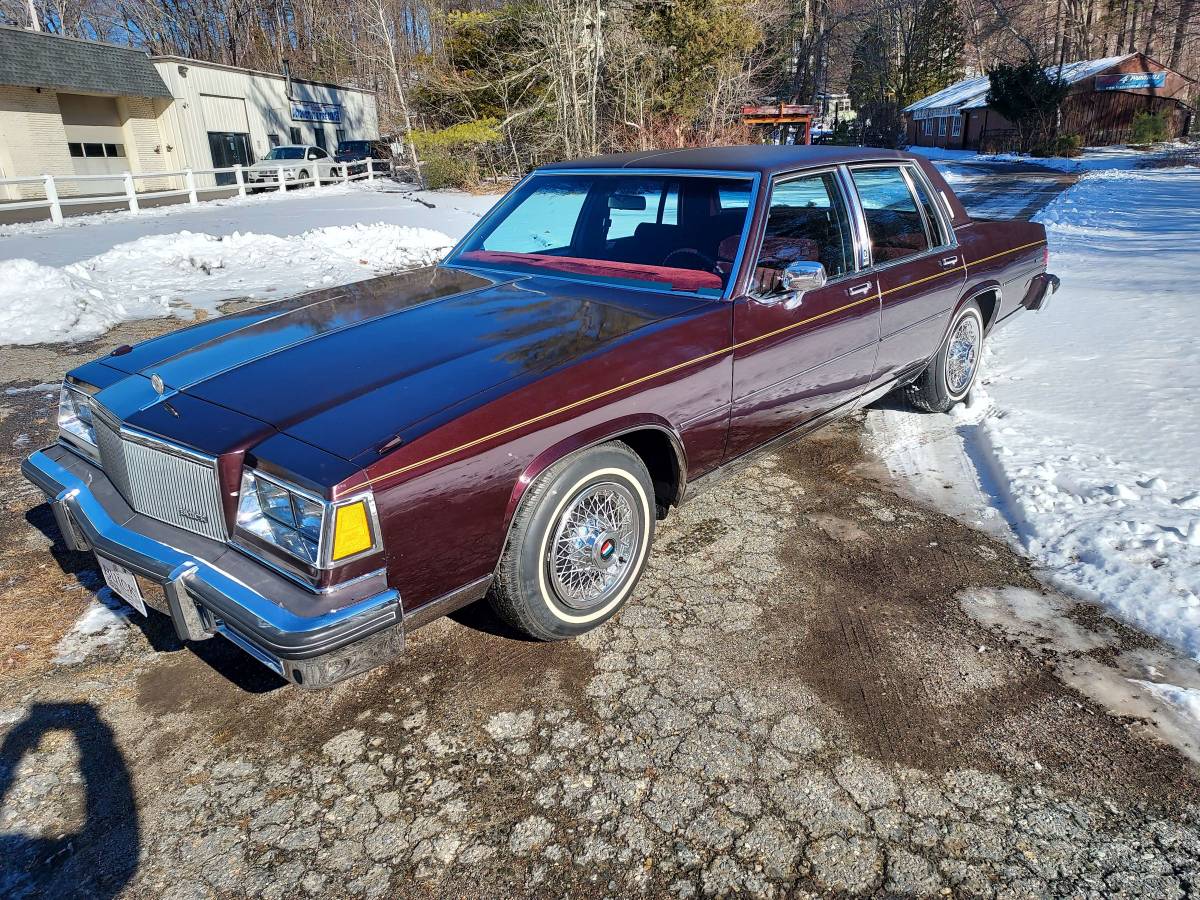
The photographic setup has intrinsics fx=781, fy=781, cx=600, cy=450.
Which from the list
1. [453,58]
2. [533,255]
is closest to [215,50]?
[453,58]

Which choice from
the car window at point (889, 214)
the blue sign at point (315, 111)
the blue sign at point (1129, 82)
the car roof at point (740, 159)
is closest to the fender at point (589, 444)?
the car roof at point (740, 159)

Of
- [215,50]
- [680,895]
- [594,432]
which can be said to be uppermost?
[215,50]

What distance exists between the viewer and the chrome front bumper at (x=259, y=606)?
86.6 inches

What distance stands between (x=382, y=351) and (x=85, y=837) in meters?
1.74

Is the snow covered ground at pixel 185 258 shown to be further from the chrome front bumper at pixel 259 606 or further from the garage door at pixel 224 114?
the garage door at pixel 224 114

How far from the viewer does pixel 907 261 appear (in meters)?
4.27

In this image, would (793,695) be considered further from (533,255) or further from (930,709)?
(533,255)

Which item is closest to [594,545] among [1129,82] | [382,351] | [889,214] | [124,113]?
[382,351]

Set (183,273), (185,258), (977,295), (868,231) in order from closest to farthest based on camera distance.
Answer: (868,231), (977,295), (183,273), (185,258)

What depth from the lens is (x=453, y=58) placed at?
26906mm

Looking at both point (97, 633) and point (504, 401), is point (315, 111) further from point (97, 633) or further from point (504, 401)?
point (504, 401)

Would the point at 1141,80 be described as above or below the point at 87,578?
above

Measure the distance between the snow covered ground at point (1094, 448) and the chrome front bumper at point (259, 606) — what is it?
2.65 m

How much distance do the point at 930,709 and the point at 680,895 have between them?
1.13 meters
